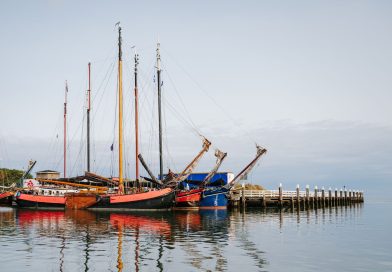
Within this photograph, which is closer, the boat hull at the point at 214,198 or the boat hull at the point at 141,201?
the boat hull at the point at 141,201

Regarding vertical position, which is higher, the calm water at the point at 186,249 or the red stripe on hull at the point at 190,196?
the red stripe on hull at the point at 190,196

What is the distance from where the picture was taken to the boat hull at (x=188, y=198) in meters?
53.5

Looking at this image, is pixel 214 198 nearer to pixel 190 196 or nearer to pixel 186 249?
pixel 190 196

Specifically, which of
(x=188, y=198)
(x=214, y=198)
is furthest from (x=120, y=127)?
(x=214, y=198)

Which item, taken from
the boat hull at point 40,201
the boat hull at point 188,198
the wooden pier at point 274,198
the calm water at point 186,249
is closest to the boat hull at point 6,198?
the boat hull at point 40,201

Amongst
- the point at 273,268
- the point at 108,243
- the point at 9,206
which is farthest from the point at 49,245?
the point at 9,206

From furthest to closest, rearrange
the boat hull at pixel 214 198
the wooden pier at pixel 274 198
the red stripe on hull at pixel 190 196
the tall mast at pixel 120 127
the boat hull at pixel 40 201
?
the wooden pier at pixel 274 198 < the boat hull at pixel 214 198 < the red stripe on hull at pixel 190 196 < the boat hull at pixel 40 201 < the tall mast at pixel 120 127

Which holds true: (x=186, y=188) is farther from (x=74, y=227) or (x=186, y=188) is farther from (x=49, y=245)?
(x=49, y=245)

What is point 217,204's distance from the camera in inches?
2219

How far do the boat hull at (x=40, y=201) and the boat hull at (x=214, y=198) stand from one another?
680 inches

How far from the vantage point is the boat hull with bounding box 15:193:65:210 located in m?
53.2

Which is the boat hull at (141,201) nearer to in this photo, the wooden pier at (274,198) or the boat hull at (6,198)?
the wooden pier at (274,198)

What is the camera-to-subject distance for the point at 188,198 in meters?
53.4

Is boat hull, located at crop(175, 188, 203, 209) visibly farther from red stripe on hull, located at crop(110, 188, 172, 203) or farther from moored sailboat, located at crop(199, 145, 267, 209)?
red stripe on hull, located at crop(110, 188, 172, 203)
